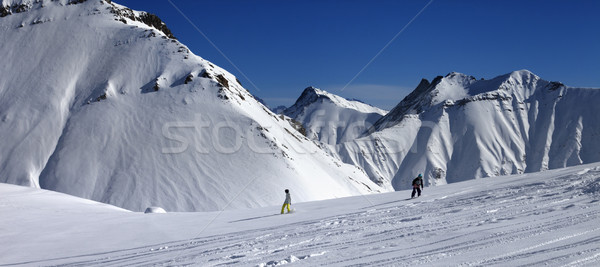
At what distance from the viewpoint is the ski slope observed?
30.6ft

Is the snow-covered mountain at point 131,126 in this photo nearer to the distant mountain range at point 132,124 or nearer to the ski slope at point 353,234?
the distant mountain range at point 132,124

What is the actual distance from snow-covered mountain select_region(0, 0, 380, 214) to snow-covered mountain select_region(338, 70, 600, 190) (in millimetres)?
89231

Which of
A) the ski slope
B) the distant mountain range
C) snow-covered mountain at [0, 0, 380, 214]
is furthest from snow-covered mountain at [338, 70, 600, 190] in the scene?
the ski slope

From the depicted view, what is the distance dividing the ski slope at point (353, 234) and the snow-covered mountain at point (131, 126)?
3120 centimetres

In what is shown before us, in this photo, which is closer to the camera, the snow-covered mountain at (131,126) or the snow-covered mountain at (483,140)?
the snow-covered mountain at (131,126)

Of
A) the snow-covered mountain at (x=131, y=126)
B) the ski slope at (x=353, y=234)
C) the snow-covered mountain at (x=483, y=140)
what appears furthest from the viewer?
the snow-covered mountain at (x=483, y=140)

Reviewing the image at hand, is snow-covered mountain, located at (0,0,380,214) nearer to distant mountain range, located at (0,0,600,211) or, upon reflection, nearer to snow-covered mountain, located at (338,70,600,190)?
distant mountain range, located at (0,0,600,211)

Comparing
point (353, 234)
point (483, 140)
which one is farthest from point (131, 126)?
point (483, 140)

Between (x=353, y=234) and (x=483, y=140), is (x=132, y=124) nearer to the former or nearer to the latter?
(x=353, y=234)

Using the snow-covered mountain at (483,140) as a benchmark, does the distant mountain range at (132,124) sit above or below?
below

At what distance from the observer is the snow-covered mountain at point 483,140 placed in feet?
539

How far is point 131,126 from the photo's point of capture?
63.2 m

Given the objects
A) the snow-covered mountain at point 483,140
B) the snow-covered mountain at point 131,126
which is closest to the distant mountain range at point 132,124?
the snow-covered mountain at point 131,126

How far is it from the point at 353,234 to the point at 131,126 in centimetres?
5724
